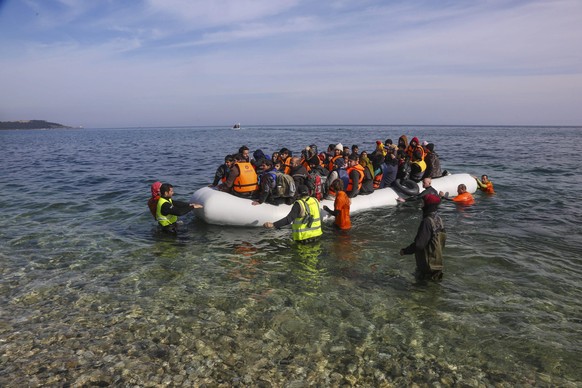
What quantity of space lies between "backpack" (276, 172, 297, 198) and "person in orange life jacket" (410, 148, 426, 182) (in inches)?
200

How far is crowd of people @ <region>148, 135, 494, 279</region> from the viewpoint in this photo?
594 centimetres

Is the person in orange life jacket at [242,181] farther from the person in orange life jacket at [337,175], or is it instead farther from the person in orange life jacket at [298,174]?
the person in orange life jacket at [337,175]

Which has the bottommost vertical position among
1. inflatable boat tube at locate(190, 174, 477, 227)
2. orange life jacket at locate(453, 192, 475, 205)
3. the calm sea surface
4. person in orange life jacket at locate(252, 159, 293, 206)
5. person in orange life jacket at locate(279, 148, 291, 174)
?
the calm sea surface

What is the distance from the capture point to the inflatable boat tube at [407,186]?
1202 centimetres

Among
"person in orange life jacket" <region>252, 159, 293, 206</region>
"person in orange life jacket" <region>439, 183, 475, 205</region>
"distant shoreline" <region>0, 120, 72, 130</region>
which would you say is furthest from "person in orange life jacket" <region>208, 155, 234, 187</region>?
"distant shoreline" <region>0, 120, 72, 130</region>

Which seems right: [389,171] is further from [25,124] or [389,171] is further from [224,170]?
[25,124]

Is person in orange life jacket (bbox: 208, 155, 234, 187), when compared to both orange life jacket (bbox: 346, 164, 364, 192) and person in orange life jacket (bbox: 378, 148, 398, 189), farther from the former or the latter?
person in orange life jacket (bbox: 378, 148, 398, 189)

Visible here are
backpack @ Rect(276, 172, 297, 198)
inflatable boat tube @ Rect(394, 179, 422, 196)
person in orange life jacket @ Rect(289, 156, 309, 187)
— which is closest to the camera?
backpack @ Rect(276, 172, 297, 198)

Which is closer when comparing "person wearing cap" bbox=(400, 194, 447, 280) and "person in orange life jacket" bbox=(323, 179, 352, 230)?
"person wearing cap" bbox=(400, 194, 447, 280)

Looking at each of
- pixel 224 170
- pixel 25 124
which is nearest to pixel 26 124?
pixel 25 124

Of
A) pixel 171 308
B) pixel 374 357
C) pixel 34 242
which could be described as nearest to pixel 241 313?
pixel 171 308

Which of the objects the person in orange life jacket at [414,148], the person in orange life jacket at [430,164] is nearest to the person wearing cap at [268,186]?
the person in orange life jacket at [414,148]

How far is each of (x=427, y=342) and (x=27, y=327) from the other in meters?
5.37

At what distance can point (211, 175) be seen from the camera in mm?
19719
